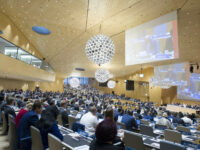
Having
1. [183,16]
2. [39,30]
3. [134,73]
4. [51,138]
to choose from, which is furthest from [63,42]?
[134,73]

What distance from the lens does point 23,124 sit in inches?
110

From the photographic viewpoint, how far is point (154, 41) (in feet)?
15.2

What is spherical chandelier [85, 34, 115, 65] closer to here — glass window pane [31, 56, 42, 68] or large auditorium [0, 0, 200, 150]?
large auditorium [0, 0, 200, 150]

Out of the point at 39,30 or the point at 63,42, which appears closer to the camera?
the point at 39,30

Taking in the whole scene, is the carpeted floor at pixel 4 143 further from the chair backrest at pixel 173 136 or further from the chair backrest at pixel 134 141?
the chair backrest at pixel 173 136

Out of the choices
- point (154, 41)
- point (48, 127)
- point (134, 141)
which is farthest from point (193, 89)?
point (48, 127)

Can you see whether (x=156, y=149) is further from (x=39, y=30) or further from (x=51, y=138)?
(x=39, y=30)

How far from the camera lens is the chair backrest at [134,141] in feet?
8.57

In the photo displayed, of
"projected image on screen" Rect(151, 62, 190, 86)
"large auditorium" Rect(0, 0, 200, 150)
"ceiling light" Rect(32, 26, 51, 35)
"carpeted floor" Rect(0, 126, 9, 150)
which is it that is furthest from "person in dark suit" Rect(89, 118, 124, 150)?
"projected image on screen" Rect(151, 62, 190, 86)

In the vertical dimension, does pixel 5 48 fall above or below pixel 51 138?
above

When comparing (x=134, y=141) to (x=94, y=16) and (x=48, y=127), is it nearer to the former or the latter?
(x=48, y=127)

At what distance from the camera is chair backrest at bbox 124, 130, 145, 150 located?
2613 mm

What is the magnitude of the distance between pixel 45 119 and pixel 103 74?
5.16m

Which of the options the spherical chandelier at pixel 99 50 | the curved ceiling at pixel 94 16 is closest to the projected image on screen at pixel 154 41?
the curved ceiling at pixel 94 16
